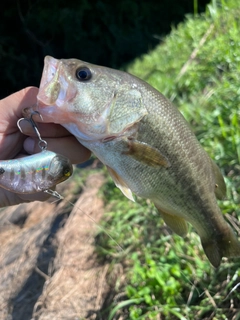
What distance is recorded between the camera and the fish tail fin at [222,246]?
79.0 inches

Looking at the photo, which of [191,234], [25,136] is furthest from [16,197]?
[191,234]

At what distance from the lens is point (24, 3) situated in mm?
8773

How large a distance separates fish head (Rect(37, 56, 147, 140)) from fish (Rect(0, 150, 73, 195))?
175mm

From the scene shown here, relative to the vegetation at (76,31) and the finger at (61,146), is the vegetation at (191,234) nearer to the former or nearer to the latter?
the finger at (61,146)

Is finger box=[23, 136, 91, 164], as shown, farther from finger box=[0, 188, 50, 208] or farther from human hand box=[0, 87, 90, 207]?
finger box=[0, 188, 50, 208]

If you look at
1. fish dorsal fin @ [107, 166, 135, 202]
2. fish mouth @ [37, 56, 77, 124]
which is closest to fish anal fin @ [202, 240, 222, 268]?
fish dorsal fin @ [107, 166, 135, 202]

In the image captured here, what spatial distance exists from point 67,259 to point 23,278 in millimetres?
564

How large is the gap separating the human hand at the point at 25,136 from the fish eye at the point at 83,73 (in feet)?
0.85

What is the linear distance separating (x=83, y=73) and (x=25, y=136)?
0.48m

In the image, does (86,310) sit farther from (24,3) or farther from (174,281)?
(24,3)

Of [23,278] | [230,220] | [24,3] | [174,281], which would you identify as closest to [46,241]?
[23,278]

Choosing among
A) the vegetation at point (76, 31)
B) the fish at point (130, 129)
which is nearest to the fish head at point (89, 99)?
the fish at point (130, 129)

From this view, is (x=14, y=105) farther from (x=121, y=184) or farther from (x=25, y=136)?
(x=121, y=184)

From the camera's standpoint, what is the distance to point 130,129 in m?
1.75
